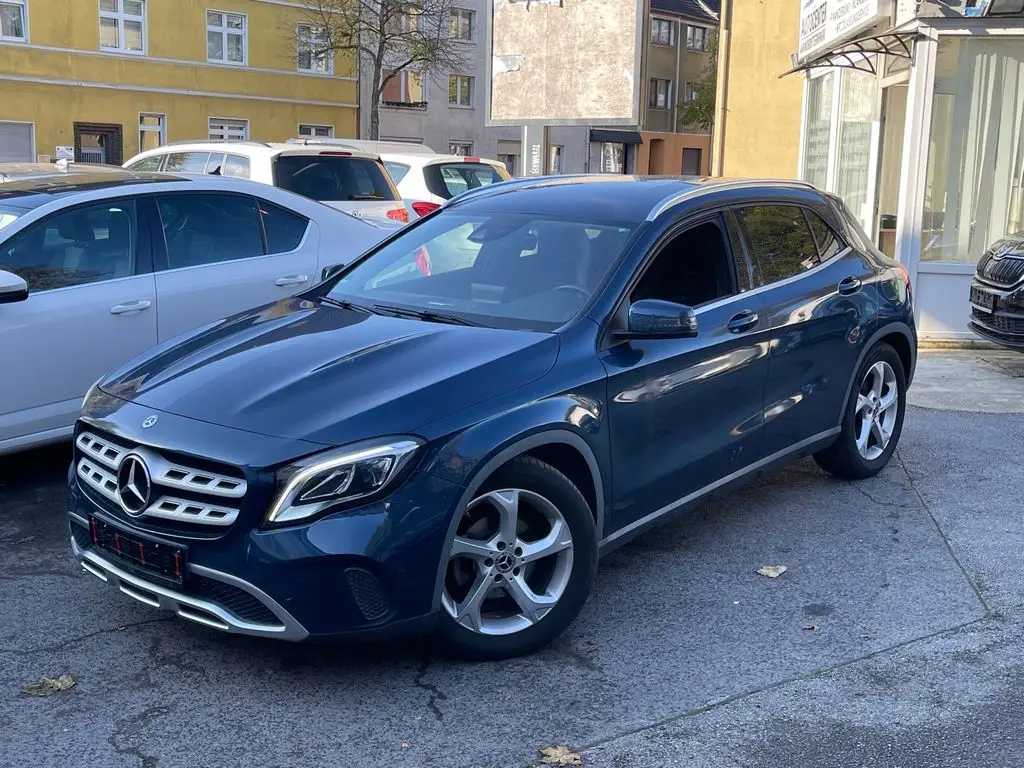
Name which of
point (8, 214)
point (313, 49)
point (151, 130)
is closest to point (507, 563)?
point (8, 214)

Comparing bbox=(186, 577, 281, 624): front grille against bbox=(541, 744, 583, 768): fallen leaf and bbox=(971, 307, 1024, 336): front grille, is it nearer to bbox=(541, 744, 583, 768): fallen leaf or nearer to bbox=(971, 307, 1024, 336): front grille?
bbox=(541, 744, 583, 768): fallen leaf

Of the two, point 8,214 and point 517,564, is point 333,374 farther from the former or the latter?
point 8,214

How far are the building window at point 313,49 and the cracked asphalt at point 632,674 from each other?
35.3 metres

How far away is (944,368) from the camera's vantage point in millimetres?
10078

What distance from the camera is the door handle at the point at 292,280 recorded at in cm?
690

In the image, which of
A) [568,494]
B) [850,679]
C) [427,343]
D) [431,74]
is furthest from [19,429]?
[431,74]

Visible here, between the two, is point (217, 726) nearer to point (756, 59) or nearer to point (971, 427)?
point (971, 427)

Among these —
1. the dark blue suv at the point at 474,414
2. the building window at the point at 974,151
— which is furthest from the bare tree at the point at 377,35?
the dark blue suv at the point at 474,414

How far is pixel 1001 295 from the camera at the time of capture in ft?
30.0

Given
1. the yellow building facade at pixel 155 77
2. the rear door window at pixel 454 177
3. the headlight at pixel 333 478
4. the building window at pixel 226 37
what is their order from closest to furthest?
1. the headlight at pixel 333 478
2. the rear door window at pixel 454 177
3. the yellow building facade at pixel 155 77
4. the building window at pixel 226 37

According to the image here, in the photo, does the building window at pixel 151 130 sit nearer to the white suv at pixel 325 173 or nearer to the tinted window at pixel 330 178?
the white suv at pixel 325 173

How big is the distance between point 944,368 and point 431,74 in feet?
113

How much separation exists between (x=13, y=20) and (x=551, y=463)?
33643mm

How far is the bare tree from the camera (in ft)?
125
